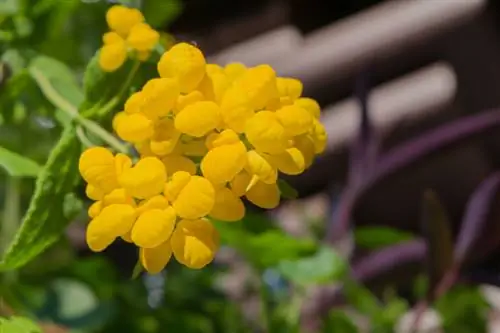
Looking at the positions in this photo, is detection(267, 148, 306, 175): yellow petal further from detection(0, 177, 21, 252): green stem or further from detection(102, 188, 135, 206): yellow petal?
detection(0, 177, 21, 252): green stem


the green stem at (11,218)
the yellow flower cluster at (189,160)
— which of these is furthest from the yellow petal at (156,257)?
the green stem at (11,218)

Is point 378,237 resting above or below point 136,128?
below

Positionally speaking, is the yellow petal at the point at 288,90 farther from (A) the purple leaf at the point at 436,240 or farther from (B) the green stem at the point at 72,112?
(A) the purple leaf at the point at 436,240

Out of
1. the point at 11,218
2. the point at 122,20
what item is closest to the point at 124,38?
the point at 122,20

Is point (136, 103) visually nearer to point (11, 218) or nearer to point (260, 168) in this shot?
point (260, 168)

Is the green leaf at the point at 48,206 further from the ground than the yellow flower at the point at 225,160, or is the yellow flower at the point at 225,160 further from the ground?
the yellow flower at the point at 225,160

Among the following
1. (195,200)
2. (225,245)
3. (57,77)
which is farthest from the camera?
(225,245)

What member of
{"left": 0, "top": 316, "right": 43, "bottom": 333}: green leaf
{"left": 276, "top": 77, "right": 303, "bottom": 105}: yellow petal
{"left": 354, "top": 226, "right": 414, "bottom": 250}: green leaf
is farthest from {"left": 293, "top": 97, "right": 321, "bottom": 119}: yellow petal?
{"left": 354, "top": 226, "right": 414, "bottom": 250}: green leaf
